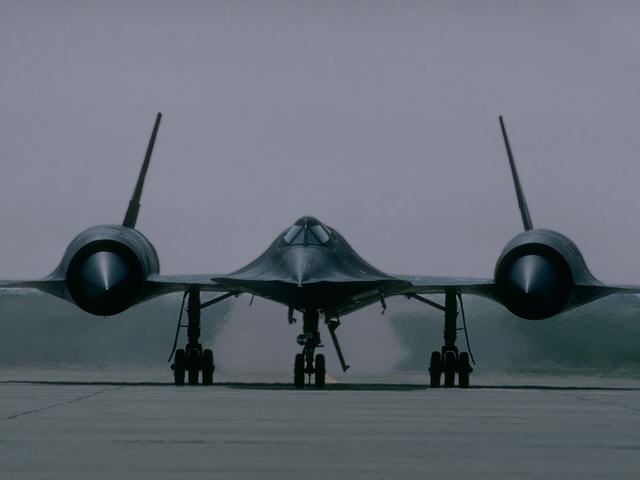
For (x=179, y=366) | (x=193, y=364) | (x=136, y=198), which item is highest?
(x=136, y=198)

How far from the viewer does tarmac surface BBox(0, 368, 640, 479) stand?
288 inches

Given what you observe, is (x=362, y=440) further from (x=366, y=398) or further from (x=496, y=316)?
(x=496, y=316)

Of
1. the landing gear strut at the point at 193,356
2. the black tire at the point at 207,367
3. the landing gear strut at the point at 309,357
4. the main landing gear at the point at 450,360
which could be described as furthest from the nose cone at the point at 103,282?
the main landing gear at the point at 450,360

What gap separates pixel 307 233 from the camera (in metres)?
20.3

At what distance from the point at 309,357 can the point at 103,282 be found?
3.45 metres

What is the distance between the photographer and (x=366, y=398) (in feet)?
51.9

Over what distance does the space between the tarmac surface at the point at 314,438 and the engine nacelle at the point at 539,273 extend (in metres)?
4.80

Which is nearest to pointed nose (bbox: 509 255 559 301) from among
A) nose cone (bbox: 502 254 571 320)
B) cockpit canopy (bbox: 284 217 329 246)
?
nose cone (bbox: 502 254 571 320)

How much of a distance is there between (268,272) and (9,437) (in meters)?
10.3

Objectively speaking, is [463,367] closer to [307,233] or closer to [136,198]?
[307,233]

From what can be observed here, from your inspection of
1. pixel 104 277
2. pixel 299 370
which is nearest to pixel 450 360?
pixel 299 370

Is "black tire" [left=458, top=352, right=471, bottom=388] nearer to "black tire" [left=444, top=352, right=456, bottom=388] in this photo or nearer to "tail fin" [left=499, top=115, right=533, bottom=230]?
"black tire" [left=444, top=352, right=456, bottom=388]

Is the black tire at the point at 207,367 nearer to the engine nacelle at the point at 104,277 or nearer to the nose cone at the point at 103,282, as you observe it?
the engine nacelle at the point at 104,277

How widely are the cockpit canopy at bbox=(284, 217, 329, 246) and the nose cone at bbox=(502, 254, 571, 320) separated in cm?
289
